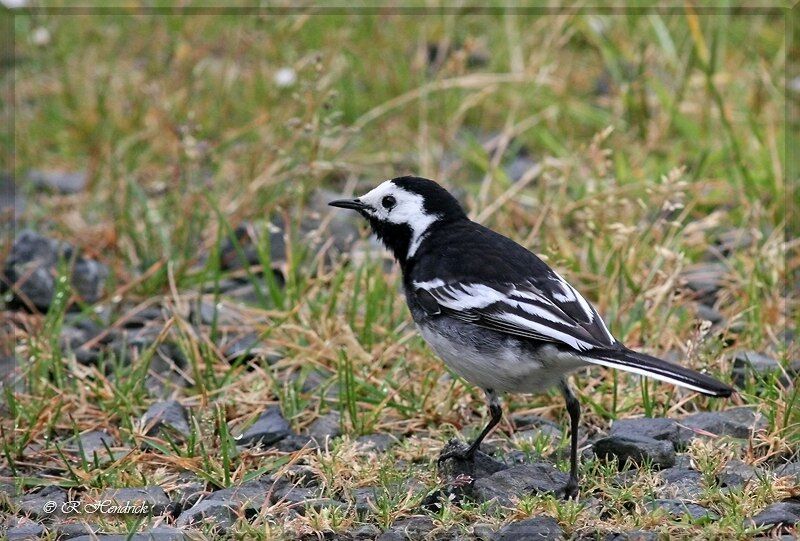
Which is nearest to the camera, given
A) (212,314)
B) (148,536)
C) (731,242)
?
(148,536)

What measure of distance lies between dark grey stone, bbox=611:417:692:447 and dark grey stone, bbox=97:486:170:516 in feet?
5.77

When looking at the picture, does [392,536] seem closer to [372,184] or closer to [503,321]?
[503,321]

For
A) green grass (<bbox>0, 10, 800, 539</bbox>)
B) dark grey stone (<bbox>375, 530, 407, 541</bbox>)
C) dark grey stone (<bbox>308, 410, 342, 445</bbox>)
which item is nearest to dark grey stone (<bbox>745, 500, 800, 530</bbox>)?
green grass (<bbox>0, 10, 800, 539</bbox>)

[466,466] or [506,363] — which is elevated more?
[506,363]

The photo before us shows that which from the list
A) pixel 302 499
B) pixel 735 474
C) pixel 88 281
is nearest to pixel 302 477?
pixel 302 499

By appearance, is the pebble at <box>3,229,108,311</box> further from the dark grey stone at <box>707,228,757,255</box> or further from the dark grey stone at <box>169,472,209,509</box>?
the dark grey stone at <box>707,228,757,255</box>

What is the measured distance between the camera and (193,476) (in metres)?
4.65

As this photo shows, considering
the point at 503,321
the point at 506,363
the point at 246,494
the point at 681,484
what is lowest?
the point at 246,494

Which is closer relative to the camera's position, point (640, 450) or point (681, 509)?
point (681, 509)

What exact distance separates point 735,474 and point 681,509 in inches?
16.6

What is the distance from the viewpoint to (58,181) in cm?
775

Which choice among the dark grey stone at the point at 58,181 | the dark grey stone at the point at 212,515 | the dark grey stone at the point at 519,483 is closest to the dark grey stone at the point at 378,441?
the dark grey stone at the point at 519,483

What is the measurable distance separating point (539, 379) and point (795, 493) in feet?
3.33

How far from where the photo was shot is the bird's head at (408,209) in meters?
5.33
